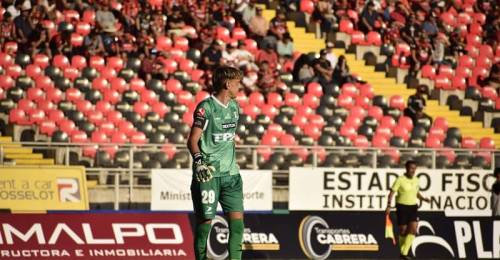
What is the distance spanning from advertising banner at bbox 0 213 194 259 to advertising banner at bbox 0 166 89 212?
3.52 feet

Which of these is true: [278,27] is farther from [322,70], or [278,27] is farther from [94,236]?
[94,236]

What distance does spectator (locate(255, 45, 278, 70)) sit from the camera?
24.4m

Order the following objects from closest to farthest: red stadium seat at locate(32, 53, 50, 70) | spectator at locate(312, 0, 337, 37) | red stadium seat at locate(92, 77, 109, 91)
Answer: red stadium seat at locate(92, 77, 109, 91) → red stadium seat at locate(32, 53, 50, 70) → spectator at locate(312, 0, 337, 37)

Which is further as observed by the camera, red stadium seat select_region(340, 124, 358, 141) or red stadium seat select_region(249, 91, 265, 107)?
red stadium seat select_region(249, 91, 265, 107)

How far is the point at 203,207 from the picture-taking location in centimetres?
1072

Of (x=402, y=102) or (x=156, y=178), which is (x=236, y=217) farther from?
(x=402, y=102)

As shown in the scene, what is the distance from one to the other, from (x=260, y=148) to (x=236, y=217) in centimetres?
968

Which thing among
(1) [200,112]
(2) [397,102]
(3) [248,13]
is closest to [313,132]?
(2) [397,102]

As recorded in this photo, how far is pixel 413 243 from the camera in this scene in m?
17.8

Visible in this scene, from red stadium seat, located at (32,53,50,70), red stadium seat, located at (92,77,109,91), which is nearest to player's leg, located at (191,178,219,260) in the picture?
red stadium seat, located at (92,77,109,91)

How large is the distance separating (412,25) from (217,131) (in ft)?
58.4

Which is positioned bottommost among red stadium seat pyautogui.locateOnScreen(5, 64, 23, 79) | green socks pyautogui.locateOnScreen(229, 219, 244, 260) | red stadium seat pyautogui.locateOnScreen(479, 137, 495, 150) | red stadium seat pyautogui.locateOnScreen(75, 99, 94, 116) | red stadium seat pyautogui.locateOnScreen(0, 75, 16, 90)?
red stadium seat pyautogui.locateOnScreen(479, 137, 495, 150)

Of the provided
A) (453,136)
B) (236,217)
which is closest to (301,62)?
(453,136)

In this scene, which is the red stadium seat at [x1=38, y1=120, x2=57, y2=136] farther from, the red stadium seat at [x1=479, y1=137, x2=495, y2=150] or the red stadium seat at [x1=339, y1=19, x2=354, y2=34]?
the red stadium seat at [x1=479, y1=137, x2=495, y2=150]
